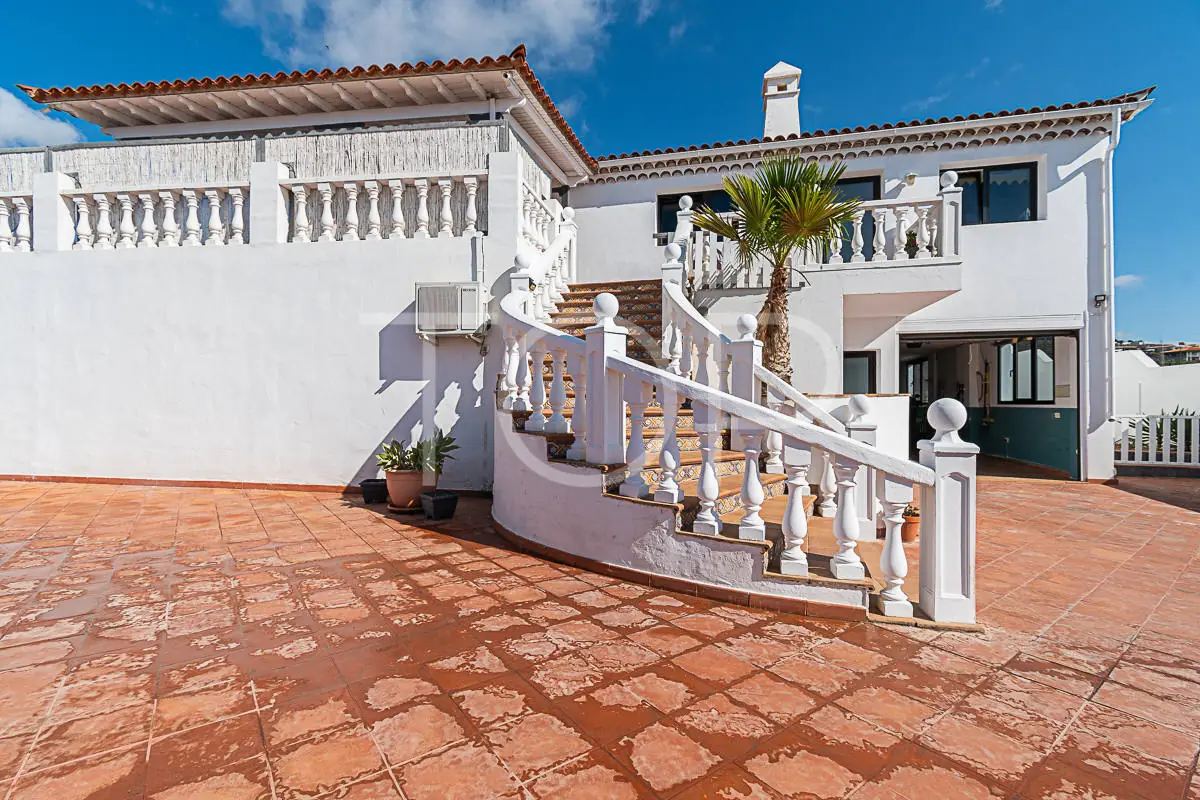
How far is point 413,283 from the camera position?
6.35 m

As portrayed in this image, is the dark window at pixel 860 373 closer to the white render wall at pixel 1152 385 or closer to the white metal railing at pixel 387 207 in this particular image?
the white metal railing at pixel 387 207

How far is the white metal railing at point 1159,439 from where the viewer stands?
8.91 m

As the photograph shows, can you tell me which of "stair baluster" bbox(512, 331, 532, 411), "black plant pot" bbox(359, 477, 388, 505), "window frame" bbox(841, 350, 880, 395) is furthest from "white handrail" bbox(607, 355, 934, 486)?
"window frame" bbox(841, 350, 880, 395)

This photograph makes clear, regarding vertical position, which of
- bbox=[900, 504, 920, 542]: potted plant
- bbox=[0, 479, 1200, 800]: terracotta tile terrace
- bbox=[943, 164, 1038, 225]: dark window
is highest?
bbox=[943, 164, 1038, 225]: dark window

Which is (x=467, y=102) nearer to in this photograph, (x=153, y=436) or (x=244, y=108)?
(x=244, y=108)

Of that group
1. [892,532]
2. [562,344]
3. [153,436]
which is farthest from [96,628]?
[153,436]

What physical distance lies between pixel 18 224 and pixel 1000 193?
45.8 feet

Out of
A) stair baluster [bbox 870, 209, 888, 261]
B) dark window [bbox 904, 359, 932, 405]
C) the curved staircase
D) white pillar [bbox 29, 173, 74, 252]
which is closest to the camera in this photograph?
the curved staircase

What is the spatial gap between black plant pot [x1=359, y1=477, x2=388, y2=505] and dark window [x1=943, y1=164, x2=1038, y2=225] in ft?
30.9

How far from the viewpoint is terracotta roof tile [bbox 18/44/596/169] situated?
6551mm

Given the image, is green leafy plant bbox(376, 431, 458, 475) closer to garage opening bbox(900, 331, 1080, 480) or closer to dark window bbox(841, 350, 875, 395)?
dark window bbox(841, 350, 875, 395)

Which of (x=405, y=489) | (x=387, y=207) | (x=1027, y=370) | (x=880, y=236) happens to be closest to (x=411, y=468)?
(x=405, y=489)

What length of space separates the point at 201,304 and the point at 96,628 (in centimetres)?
510

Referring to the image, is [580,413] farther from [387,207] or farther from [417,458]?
[387,207]
